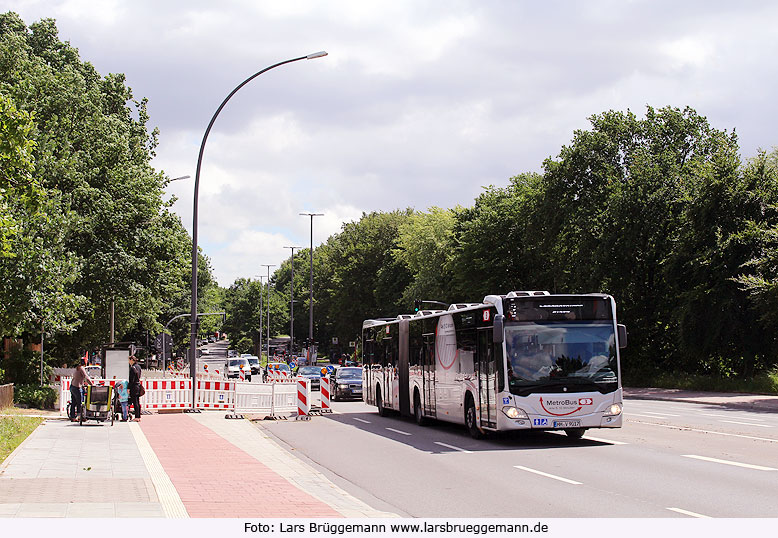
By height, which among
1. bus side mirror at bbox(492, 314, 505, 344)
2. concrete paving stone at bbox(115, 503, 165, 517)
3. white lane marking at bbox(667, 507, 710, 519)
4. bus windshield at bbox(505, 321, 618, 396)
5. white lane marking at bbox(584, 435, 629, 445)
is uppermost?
bus side mirror at bbox(492, 314, 505, 344)

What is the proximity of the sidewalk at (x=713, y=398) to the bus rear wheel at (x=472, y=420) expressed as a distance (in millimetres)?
14462

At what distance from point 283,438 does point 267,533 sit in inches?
518

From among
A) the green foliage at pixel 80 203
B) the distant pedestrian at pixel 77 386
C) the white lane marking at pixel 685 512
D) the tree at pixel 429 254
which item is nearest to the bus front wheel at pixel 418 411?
the distant pedestrian at pixel 77 386

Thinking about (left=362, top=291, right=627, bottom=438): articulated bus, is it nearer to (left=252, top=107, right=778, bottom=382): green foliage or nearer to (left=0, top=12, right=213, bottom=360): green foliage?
(left=0, top=12, right=213, bottom=360): green foliage

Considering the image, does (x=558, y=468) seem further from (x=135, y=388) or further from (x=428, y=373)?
(x=135, y=388)

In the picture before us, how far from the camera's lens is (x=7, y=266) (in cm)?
2459

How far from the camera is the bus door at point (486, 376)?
17797 mm

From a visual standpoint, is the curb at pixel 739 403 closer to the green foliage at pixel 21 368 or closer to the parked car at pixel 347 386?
the parked car at pixel 347 386

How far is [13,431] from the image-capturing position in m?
18.9

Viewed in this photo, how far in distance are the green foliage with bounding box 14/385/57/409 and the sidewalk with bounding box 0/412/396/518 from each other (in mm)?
9982

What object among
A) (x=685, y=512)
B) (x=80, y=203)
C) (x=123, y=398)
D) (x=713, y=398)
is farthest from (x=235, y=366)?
(x=685, y=512)

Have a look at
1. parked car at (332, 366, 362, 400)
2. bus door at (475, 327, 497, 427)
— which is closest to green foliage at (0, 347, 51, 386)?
parked car at (332, 366, 362, 400)

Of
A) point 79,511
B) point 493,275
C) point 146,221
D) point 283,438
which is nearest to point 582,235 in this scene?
point 493,275

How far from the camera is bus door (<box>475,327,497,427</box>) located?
17.8 m
